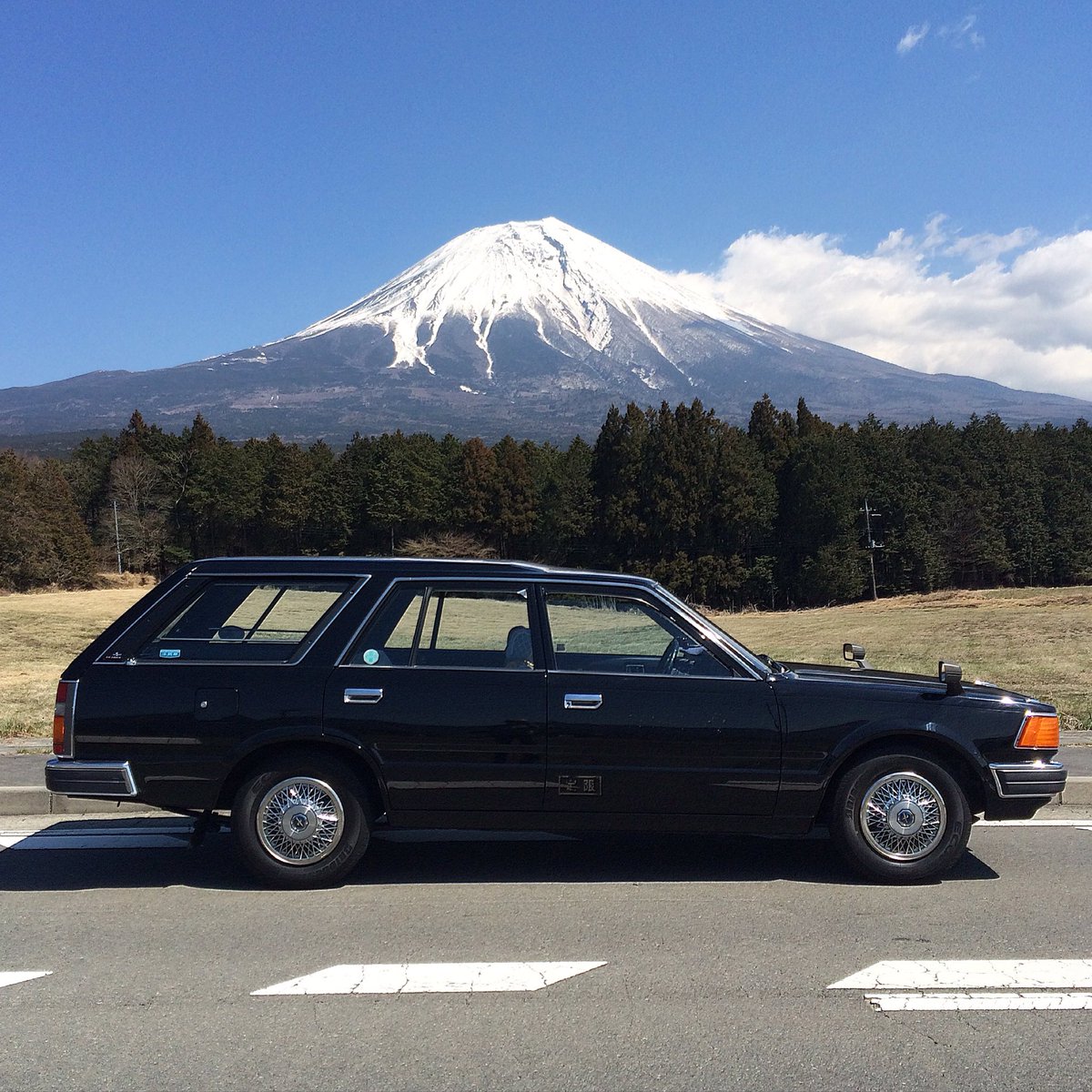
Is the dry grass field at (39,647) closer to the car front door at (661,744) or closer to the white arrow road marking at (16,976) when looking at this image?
the white arrow road marking at (16,976)

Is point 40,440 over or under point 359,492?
over

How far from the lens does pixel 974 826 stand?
709 cm

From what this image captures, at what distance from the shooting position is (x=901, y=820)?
5.71 m

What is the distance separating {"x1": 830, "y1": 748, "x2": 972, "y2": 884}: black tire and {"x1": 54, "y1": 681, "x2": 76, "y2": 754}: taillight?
4.06 meters

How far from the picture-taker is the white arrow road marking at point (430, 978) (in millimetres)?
4242

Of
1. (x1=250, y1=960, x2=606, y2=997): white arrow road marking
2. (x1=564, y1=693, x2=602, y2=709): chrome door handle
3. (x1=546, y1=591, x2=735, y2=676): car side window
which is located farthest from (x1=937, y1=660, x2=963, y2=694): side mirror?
(x1=250, y1=960, x2=606, y2=997): white arrow road marking

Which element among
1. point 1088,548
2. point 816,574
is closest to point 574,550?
point 816,574

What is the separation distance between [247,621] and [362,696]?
905 mm

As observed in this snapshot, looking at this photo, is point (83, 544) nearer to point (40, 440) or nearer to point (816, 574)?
point (816, 574)

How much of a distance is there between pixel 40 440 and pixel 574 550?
12711 centimetres

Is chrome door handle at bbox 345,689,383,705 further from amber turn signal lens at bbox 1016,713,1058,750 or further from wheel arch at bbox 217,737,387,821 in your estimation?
amber turn signal lens at bbox 1016,713,1058,750

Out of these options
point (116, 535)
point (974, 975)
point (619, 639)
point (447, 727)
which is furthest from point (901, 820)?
point (116, 535)

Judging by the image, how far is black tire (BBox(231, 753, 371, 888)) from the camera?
559cm

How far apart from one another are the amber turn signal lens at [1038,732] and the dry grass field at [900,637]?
17.8ft
